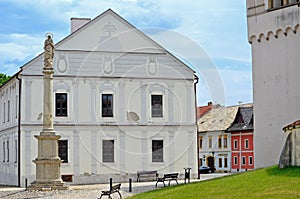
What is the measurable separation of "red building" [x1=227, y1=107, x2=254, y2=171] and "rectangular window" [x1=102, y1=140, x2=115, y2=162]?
29.6 meters

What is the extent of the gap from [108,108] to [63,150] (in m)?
4.01

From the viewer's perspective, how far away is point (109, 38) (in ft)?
133

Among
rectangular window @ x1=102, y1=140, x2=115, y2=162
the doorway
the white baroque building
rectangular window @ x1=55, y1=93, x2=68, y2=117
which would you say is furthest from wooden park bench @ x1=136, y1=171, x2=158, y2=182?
the doorway

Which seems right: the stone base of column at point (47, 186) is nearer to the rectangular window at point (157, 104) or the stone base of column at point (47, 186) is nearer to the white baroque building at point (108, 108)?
the white baroque building at point (108, 108)

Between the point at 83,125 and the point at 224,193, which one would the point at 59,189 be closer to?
the point at 83,125

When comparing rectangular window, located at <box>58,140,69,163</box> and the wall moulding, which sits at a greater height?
the wall moulding

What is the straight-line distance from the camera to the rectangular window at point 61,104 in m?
39.3

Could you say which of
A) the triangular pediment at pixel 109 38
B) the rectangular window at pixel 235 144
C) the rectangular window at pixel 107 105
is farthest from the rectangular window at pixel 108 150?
the rectangular window at pixel 235 144

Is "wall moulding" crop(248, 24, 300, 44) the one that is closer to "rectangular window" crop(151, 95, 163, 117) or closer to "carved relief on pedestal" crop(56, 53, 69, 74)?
"rectangular window" crop(151, 95, 163, 117)

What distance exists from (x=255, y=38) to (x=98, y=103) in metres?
16.8

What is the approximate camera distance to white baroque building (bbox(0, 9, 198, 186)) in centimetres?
3894

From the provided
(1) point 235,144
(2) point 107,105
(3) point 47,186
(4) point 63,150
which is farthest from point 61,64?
(1) point 235,144

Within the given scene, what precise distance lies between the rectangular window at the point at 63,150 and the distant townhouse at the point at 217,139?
3298 cm

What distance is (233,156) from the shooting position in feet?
228
